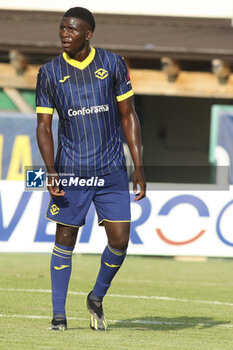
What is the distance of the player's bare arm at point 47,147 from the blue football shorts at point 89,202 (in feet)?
0.33

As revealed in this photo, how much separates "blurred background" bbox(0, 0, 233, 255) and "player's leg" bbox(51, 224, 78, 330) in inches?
333

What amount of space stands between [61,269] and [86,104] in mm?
1253

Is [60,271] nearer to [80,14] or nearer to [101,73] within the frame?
[101,73]

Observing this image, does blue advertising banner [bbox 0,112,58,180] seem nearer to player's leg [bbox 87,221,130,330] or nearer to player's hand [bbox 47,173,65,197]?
player's leg [bbox 87,221,130,330]

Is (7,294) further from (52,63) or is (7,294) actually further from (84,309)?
(52,63)

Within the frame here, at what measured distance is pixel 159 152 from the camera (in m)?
23.3

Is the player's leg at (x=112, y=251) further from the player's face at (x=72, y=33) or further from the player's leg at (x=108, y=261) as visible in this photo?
the player's face at (x=72, y=33)

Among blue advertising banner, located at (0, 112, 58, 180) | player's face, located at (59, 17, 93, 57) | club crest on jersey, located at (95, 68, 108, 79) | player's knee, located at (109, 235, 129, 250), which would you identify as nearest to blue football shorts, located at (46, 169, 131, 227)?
player's knee, located at (109, 235, 129, 250)

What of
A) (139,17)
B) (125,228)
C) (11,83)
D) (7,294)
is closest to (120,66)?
(125,228)

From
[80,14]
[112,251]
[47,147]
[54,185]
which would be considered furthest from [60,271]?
[80,14]

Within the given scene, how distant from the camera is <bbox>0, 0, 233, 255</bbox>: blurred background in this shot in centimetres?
1582

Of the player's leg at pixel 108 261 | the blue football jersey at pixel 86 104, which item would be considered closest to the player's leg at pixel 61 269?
the player's leg at pixel 108 261

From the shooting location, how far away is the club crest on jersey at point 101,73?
280 inches

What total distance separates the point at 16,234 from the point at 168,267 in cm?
224
